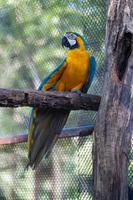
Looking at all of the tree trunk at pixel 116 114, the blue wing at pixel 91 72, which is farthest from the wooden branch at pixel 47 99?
the blue wing at pixel 91 72

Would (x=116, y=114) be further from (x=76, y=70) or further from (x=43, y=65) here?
(x=43, y=65)

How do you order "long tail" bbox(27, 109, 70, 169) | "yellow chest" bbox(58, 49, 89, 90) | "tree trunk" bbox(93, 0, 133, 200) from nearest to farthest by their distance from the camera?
1. "tree trunk" bbox(93, 0, 133, 200)
2. "long tail" bbox(27, 109, 70, 169)
3. "yellow chest" bbox(58, 49, 89, 90)

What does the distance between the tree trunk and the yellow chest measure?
0.39 meters

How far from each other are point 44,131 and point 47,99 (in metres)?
0.33

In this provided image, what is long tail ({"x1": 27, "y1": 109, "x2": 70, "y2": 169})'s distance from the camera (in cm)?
156

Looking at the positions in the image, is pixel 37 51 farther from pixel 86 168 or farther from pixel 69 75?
pixel 86 168

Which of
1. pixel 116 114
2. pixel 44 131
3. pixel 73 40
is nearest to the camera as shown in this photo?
pixel 116 114

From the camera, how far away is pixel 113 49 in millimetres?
1266

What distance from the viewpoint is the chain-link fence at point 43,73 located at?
5.37 ft

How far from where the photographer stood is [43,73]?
1.79 meters

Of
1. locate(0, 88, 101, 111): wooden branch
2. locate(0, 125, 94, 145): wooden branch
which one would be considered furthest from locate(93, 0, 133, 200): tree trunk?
locate(0, 125, 94, 145): wooden branch

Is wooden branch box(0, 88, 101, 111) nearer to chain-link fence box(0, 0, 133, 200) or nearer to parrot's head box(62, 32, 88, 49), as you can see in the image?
chain-link fence box(0, 0, 133, 200)

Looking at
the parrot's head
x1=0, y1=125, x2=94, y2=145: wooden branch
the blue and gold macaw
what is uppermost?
the parrot's head

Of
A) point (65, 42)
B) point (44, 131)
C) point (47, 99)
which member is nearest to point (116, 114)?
point (47, 99)
